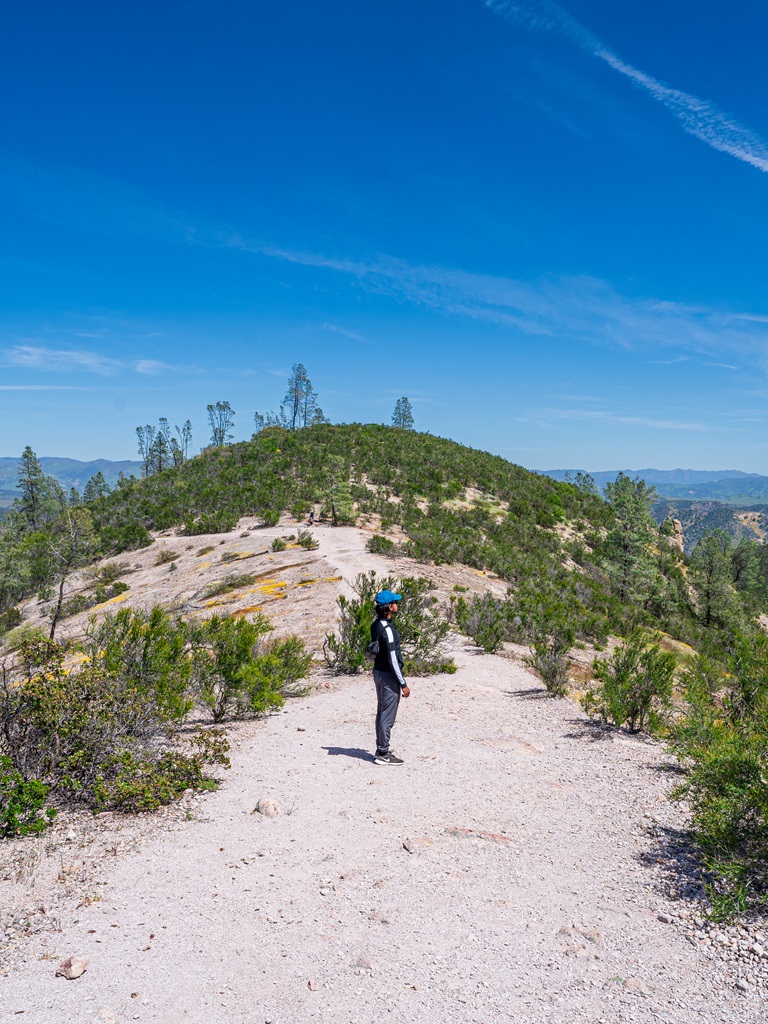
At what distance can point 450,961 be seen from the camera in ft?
10.8

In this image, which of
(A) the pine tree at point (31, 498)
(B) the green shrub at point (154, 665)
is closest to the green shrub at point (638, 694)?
(B) the green shrub at point (154, 665)

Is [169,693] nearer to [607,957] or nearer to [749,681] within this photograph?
[607,957]

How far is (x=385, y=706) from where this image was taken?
254 inches

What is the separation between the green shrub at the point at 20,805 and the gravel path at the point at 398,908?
2.85 feet

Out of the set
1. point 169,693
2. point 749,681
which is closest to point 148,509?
point 169,693

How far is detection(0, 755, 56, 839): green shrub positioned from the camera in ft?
14.0

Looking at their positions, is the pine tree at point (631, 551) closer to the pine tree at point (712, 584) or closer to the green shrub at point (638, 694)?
the pine tree at point (712, 584)

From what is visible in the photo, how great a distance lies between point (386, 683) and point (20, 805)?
12.3 feet

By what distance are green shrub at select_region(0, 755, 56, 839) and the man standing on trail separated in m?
3.37

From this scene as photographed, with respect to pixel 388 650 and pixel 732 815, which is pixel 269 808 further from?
pixel 732 815

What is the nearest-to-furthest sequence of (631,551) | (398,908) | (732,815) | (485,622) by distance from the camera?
(398,908), (732,815), (485,622), (631,551)

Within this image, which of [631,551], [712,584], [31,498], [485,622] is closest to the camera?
[485,622]

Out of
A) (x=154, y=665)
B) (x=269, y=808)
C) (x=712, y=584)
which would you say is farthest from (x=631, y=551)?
(x=269, y=808)

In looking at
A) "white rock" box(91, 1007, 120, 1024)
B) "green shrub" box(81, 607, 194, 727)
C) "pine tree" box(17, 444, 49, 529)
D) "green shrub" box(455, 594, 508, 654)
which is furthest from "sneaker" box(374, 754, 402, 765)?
"pine tree" box(17, 444, 49, 529)
